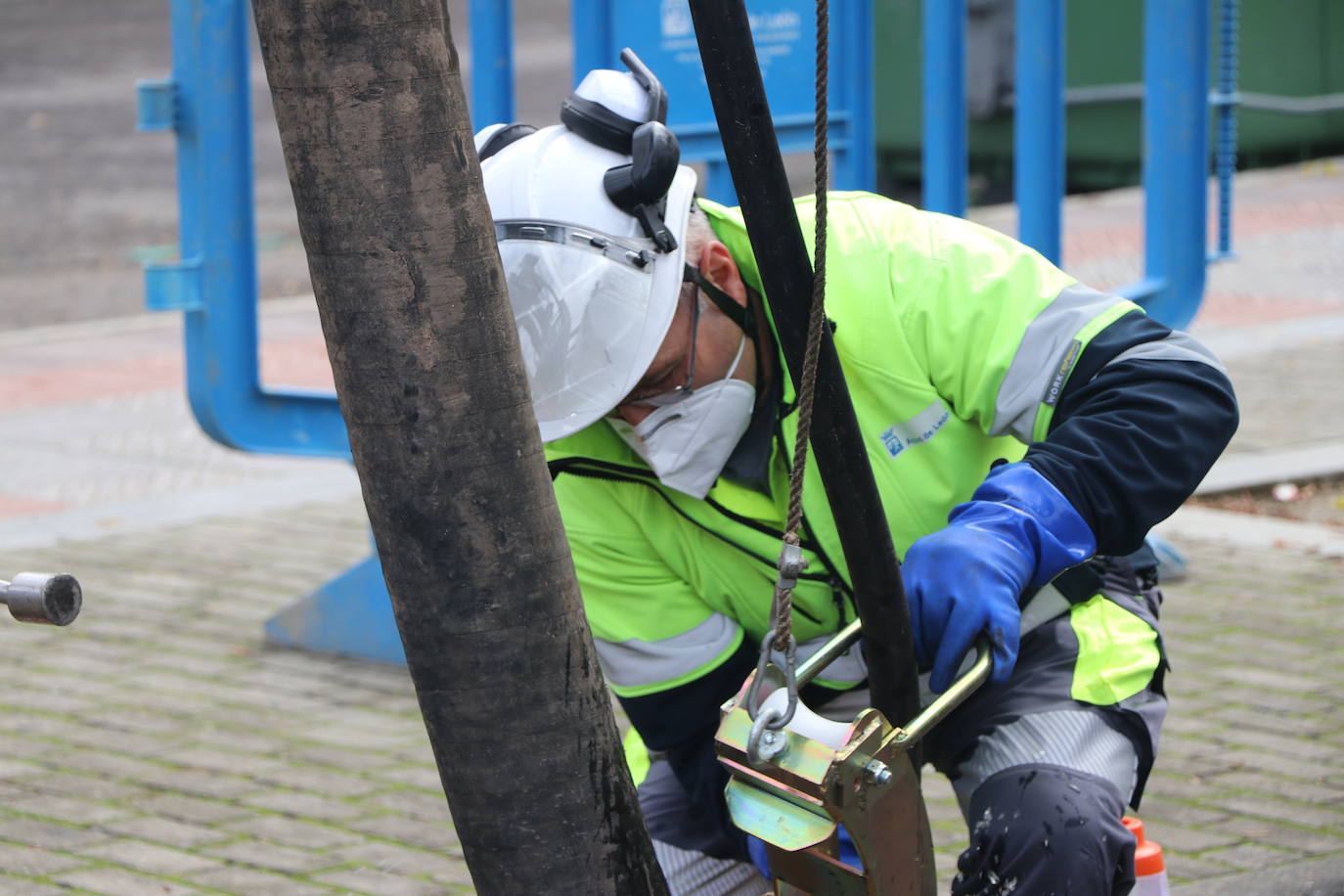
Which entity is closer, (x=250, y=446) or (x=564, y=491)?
(x=564, y=491)

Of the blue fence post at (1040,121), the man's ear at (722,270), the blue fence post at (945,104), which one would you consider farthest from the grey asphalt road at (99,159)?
the man's ear at (722,270)

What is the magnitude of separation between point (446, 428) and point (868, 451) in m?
0.74

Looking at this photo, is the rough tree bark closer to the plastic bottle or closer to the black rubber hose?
the black rubber hose

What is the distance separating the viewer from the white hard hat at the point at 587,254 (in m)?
2.16

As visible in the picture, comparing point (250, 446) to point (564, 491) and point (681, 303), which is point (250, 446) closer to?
point (564, 491)

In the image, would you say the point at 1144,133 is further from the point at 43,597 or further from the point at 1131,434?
the point at 43,597

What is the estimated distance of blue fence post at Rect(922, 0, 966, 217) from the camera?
4715mm

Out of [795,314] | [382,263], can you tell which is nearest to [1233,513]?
[795,314]

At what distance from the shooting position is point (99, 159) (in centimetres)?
1320

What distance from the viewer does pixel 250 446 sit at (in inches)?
184

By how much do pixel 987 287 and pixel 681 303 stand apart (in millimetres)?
396

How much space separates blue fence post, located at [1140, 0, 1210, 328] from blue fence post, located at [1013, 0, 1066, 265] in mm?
233

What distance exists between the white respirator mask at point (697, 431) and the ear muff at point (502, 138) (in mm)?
406

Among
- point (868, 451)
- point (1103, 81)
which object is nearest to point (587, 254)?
point (868, 451)
